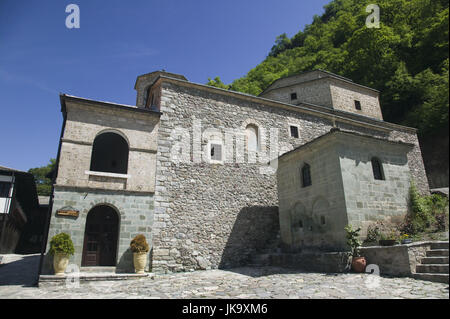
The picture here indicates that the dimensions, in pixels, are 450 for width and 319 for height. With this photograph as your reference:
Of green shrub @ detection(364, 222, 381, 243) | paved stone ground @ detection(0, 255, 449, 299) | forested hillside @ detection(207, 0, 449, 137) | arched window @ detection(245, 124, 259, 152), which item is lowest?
paved stone ground @ detection(0, 255, 449, 299)

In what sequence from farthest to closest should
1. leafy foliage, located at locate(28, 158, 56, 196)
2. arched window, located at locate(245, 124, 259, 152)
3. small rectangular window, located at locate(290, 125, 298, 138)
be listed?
leafy foliage, located at locate(28, 158, 56, 196) → small rectangular window, located at locate(290, 125, 298, 138) → arched window, located at locate(245, 124, 259, 152)

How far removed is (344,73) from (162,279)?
2705 cm

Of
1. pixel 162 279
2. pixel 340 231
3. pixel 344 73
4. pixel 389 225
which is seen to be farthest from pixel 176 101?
pixel 344 73

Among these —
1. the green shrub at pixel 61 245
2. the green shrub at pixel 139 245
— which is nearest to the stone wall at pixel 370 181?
the green shrub at pixel 139 245

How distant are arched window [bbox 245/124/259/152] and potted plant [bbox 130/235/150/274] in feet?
22.2

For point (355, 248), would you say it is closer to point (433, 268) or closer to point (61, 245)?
point (433, 268)

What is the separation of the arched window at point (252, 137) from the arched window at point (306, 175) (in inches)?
127

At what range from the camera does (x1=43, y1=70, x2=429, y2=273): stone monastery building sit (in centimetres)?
937

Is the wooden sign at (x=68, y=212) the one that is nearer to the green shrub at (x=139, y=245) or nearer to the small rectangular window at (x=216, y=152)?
the green shrub at (x=139, y=245)

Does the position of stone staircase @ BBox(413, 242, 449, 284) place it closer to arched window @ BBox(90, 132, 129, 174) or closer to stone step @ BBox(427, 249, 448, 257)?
stone step @ BBox(427, 249, 448, 257)

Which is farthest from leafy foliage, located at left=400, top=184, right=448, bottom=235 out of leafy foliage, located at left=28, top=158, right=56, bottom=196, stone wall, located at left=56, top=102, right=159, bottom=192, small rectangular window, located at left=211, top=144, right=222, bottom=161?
leafy foliage, located at left=28, top=158, right=56, bottom=196

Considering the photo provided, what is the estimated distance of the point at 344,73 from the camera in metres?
27.6
